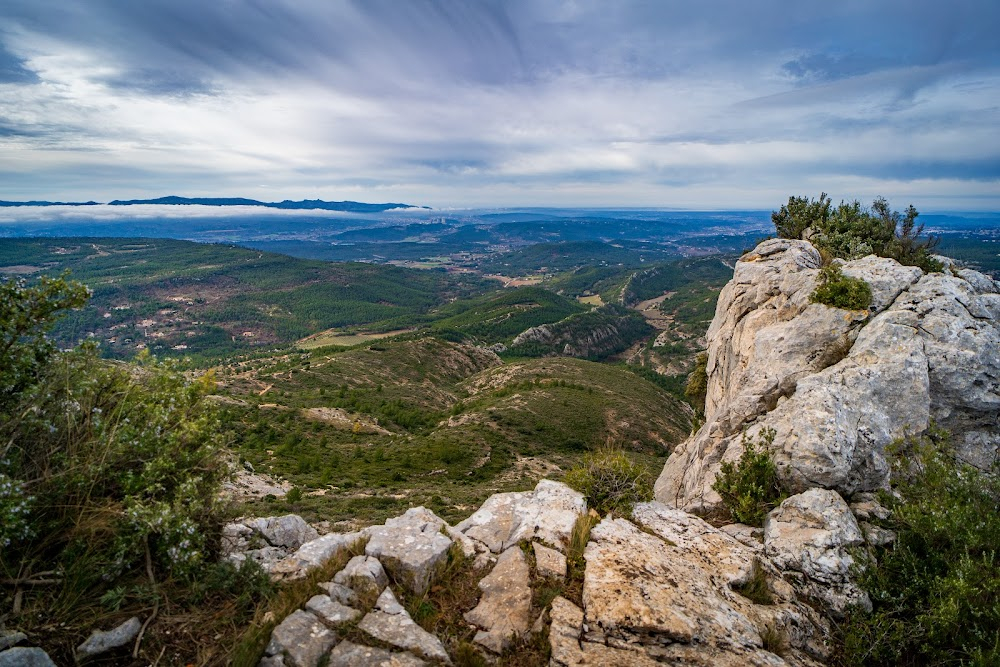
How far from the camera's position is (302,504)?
1128 inches

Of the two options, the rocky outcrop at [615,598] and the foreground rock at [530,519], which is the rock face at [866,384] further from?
the foreground rock at [530,519]

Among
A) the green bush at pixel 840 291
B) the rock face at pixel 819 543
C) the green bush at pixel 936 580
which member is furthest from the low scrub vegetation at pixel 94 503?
the green bush at pixel 840 291

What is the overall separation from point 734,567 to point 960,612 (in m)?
3.75

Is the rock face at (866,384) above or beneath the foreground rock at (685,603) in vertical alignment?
above

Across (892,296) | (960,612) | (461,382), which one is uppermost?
(892,296)

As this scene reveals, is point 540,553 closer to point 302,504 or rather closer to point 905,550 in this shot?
point 905,550

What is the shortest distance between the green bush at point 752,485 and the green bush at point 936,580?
2518 mm

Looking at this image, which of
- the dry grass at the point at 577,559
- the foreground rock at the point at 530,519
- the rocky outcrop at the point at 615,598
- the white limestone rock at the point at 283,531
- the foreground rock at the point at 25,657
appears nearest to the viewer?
the foreground rock at the point at 25,657

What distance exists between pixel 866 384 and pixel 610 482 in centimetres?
880

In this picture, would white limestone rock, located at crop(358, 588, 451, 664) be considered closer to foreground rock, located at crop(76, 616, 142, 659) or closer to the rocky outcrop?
the rocky outcrop

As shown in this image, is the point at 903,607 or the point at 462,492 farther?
the point at 462,492

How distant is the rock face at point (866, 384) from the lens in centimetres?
1224

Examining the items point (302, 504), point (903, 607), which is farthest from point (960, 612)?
point (302, 504)

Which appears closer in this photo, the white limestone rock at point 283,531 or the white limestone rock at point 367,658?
the white limestone rock at point 367,658
